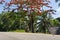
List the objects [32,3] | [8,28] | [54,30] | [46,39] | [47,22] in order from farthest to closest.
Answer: [8,28] < [47,22] < [32,3] < [46,39] < [54,30]

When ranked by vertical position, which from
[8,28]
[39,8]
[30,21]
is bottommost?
[8,28]

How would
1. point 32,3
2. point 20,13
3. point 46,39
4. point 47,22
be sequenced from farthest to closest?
1. point 47,22
2. point 20,13
3. point 32,3
4. point 46,39

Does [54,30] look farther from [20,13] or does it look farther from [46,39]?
[20,13]

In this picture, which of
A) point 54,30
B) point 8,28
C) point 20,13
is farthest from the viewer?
point 8,28

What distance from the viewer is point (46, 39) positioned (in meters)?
12.1

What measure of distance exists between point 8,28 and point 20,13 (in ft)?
62.2

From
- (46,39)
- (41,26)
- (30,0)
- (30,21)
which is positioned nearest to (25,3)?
(30,0)

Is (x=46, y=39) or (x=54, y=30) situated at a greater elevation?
(x=54, y=30)

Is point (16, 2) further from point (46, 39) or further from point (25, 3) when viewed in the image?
point (46, 39)

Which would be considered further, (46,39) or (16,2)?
(16,2)

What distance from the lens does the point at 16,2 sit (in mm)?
31422

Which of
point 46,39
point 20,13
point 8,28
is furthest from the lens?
point 8,28

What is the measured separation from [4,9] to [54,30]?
23.9 metres

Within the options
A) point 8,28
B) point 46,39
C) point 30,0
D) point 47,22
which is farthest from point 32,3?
point 8,28
